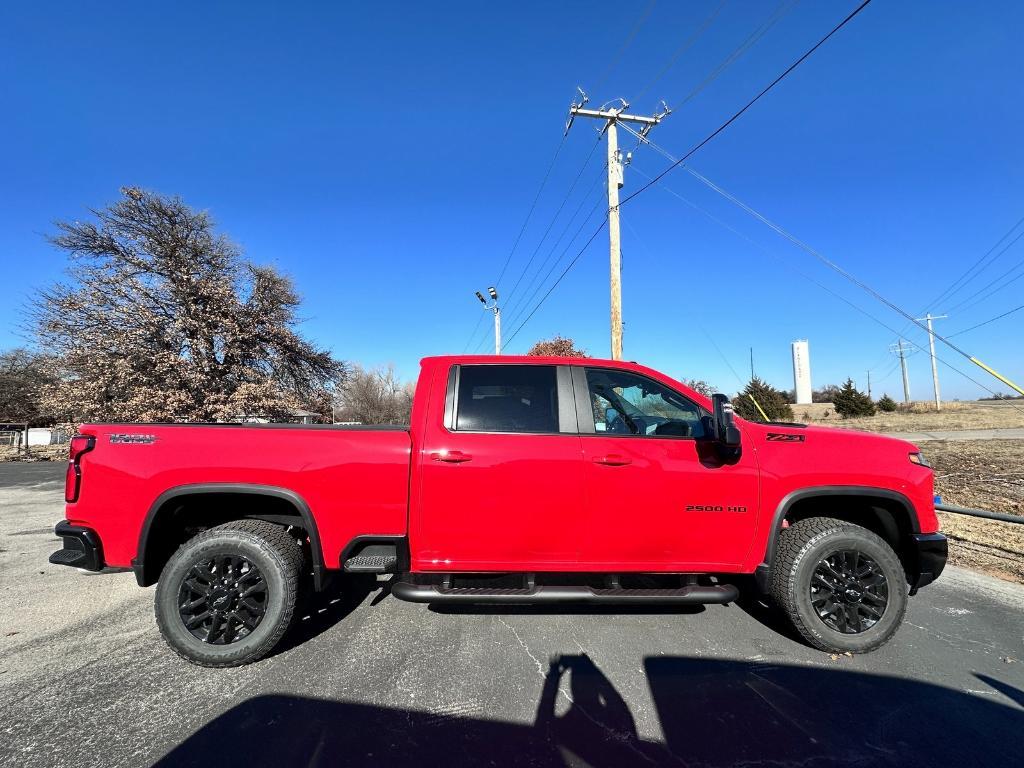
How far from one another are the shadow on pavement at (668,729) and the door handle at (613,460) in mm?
1312

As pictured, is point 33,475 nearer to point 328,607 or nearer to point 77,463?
point 77,463

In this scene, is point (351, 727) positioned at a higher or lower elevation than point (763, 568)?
lower

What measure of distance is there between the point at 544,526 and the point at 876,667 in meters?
2.35

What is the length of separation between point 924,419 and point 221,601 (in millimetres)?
38738

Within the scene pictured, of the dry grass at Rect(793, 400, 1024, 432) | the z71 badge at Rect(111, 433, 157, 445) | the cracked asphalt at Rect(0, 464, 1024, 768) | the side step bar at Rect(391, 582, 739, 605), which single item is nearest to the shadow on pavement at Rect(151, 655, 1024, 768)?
the cracked asphalt at Rect(0, 464, 1024, 768)

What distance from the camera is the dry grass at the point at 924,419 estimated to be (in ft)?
81.4

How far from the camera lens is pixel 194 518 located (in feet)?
11.7

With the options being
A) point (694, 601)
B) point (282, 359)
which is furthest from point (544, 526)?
point (282, 359)

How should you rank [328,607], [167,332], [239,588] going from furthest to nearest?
[167,332] < [328,607] < [239,588]

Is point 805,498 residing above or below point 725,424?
below

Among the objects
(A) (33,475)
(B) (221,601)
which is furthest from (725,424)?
(A) (33,475)

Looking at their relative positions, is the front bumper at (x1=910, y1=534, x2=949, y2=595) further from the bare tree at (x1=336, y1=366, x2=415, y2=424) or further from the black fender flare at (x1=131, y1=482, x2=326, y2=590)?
the bare tree at (x1=336, y1=366, x2=415, y2=424)

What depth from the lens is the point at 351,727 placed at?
2.57 meters

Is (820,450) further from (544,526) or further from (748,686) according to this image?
(544,526)
